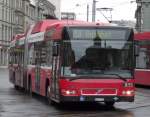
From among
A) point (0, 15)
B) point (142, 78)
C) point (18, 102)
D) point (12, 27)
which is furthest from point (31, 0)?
point (18, 102)

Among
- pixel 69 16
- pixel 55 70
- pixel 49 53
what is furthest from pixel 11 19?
pixel 55 70

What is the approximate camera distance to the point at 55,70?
17703 millimetres

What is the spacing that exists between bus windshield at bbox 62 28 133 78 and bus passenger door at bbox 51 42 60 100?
40 centimetres

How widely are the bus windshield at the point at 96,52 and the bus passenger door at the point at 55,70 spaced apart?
40 centimetres

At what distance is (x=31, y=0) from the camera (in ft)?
400

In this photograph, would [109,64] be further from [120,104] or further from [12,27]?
[12,27]

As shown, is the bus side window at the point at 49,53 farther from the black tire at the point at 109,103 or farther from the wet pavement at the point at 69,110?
the black tire at the point at 109,103

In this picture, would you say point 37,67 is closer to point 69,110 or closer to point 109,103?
point 109,103

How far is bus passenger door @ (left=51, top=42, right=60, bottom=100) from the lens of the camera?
56.6 ft

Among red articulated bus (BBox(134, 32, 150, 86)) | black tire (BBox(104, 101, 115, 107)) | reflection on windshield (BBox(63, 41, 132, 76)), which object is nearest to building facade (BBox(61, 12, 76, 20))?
red articulated bus (BBox(134, 32, 150, 86))

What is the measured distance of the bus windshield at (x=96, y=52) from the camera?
55.3ft

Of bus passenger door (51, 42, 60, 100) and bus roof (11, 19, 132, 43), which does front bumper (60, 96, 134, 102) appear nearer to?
bus passenger door (51, 42, 60, 100)

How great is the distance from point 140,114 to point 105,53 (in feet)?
7.02

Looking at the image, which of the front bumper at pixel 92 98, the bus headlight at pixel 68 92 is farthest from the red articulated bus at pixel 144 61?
the bus headlight at pixel 68 92
